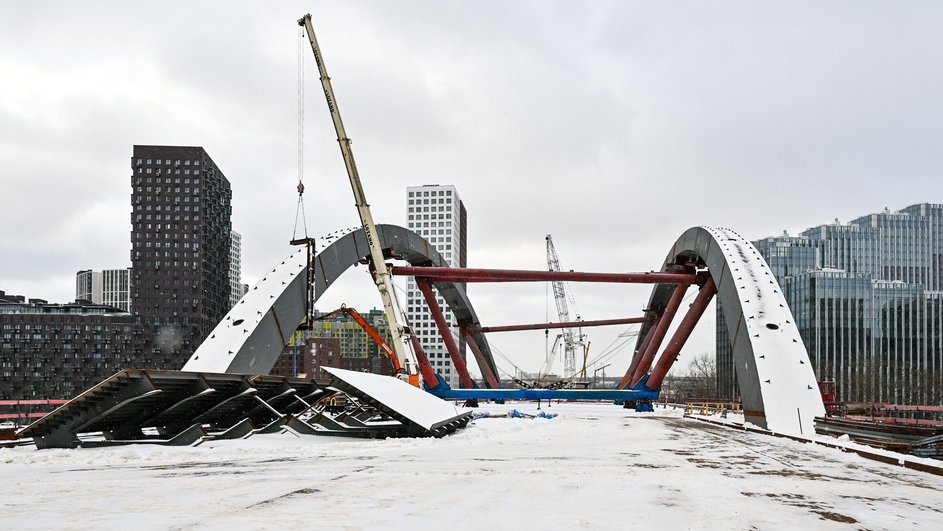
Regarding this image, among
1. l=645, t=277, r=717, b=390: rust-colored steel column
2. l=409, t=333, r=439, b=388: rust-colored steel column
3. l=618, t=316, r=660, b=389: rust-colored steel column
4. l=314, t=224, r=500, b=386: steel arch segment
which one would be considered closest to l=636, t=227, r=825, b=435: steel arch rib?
l=645, t=277, r=717, b=390: rust-colored steel column

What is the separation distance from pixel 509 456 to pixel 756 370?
13.8 meters

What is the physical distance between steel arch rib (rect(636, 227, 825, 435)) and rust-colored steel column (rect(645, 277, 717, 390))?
17.5 ft

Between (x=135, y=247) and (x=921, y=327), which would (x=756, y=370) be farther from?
(x=135, y=247)

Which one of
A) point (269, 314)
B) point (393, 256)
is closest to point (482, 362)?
point (393, 256)

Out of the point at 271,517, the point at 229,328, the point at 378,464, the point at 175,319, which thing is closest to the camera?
the point at 271,517

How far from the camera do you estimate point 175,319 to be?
509 feet

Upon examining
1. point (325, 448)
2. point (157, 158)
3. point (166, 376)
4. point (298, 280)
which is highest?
point (157, 158)

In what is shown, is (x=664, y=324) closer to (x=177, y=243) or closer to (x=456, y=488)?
(x=456, y=488)

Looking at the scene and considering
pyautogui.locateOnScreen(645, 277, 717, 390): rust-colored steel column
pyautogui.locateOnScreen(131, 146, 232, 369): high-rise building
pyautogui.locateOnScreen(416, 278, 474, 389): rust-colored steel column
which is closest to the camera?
pyautogui.locateOnScreen(645, 277, 717, 390): rust-colored steel column

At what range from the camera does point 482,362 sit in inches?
2660

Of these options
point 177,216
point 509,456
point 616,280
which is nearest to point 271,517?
point 509,456

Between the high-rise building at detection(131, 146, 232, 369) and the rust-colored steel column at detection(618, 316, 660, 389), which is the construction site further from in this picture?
the high-rise building at detection(131, 146, 232, 369)

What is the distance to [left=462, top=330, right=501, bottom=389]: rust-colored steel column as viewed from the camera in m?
65.0

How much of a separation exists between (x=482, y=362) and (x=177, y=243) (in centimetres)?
11537
